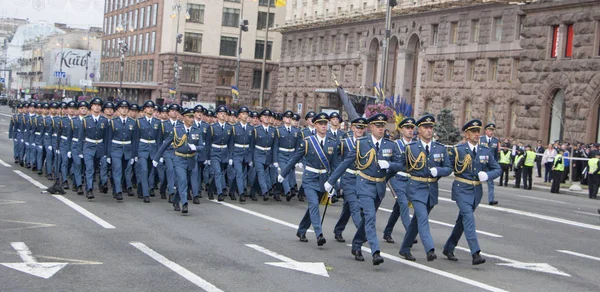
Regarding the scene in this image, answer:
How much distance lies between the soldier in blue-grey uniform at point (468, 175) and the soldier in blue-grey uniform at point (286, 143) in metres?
8.30

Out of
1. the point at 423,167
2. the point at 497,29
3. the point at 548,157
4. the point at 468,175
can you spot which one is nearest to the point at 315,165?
the point at 423,167

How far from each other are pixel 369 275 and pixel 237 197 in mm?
10497

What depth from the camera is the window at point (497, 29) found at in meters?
46.0

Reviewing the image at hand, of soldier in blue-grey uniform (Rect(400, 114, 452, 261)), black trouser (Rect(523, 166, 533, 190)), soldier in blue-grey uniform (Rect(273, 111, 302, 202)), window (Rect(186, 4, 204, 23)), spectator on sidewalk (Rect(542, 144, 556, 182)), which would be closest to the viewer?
soldier in blue-grey uniform (Rect(400, 114, 452, 261))

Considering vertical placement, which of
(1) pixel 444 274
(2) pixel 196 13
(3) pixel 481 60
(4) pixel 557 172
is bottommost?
(1) pixel 444 274

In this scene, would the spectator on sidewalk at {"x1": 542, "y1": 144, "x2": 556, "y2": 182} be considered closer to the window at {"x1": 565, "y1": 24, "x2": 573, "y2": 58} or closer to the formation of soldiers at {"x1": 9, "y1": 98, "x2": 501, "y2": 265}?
the window at {"x1": 565, "y1": 24, "x2": 573, "y2": 58}

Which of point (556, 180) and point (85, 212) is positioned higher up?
point (556, 180)

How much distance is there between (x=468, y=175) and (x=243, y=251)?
347 cm

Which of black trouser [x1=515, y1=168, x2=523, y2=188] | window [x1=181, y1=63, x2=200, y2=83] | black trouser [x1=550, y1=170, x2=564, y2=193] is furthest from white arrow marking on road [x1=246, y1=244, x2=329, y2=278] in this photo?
window [x1=181, y1=63, x2=200, y2=83]

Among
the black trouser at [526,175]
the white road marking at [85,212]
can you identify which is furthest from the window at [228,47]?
the white road marking at [85,212]

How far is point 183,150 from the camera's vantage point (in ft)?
58.3

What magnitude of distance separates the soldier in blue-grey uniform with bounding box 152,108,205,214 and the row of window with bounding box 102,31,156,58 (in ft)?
225

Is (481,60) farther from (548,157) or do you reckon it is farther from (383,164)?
(383,164)

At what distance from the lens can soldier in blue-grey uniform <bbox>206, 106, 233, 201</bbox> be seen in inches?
802
